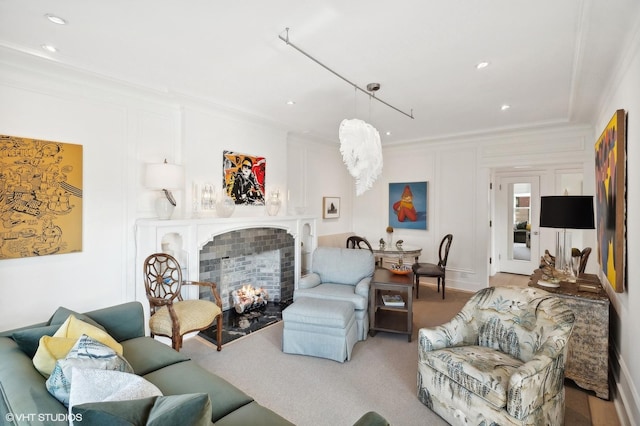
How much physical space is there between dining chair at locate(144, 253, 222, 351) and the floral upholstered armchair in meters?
1.96

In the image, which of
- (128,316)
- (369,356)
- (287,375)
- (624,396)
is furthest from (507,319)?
(128,316)

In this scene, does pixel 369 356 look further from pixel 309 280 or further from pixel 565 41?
pixel 565 41

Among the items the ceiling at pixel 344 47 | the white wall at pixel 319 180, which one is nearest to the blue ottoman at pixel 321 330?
the ceiling at pixel 344 47

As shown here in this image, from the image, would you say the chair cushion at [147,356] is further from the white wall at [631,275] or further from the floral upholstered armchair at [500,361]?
the white wall at [631,275]

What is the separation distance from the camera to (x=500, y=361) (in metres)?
2.08

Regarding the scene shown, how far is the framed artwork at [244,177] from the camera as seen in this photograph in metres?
4.09

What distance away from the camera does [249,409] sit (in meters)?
1.56

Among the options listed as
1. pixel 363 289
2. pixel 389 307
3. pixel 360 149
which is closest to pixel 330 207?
pixel 363 289

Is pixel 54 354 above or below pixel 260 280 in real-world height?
above

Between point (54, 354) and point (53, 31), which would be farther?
point (53, 31)

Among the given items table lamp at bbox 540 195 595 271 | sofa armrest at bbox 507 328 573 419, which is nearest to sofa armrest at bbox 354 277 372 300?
sofa armrest at bbox 507 328 573 419

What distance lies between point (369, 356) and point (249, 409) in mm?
1773

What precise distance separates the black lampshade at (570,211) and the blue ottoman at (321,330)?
2.05m

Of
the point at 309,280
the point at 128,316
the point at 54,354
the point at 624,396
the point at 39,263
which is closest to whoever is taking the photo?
the point at 54,354
